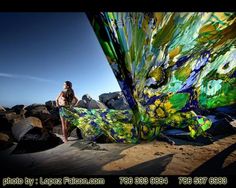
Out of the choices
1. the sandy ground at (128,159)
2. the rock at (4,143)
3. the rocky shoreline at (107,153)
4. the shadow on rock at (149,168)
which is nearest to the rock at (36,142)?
the rocky shoreline at (107,153)

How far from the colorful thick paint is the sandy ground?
1.41 ft

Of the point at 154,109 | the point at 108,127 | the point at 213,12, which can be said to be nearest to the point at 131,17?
the point at 213,12

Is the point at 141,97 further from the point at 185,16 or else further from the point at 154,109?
the point at 185,16

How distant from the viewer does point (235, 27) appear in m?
3.59

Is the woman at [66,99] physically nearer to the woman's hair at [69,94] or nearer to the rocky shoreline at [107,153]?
the woman's hair at [69,94]

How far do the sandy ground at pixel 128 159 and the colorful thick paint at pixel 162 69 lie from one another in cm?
43

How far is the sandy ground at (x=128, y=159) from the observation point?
120 inches

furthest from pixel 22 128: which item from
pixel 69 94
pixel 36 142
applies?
pixel 69 94

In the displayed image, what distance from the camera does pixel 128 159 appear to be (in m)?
3.42

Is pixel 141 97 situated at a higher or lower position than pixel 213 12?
lower

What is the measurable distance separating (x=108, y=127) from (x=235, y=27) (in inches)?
119

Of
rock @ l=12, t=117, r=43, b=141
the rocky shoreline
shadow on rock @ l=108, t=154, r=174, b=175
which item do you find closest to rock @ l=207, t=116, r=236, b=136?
the rocky shoreline

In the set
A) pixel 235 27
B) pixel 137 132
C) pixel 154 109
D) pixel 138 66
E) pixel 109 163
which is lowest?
pixel 109 163

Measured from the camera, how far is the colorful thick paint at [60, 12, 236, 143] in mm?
3371
